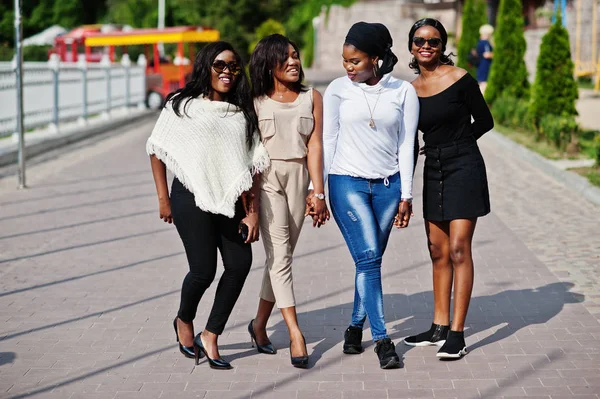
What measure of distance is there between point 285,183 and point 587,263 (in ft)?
12.2

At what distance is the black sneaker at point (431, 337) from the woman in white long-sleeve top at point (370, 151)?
0.44 m

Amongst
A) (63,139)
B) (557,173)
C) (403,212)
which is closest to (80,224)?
(403,212)

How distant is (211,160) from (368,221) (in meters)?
0.89

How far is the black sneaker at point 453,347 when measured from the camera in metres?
5.38

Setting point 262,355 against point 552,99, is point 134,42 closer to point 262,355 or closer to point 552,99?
point 552,99

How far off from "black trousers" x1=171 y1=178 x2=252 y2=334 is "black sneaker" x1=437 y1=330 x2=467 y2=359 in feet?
3.80

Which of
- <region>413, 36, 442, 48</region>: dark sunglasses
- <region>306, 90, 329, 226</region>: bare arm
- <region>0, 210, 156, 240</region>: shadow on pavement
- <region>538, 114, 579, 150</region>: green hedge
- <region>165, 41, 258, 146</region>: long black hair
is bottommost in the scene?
<region>0, 210, 156, 240</region>: shadow on pavement

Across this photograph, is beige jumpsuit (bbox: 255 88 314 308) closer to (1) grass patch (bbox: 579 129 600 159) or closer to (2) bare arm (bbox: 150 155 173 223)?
(2) bare arm (bbox: 150 155 173 223)

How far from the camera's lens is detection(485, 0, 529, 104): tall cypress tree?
2117 centimetres

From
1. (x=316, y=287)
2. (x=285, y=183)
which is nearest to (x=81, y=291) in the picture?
(x=316, y=287)

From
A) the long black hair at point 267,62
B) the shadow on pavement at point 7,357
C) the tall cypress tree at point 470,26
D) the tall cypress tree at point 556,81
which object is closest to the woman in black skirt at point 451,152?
the long black hair at point 267,62

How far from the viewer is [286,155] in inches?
202

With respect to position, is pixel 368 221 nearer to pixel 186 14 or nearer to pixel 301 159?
pixel 301 159

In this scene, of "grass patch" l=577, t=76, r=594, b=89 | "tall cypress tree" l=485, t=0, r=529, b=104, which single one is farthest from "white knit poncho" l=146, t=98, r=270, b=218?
"grass patch" l=577, t=76, r=594, b=89
